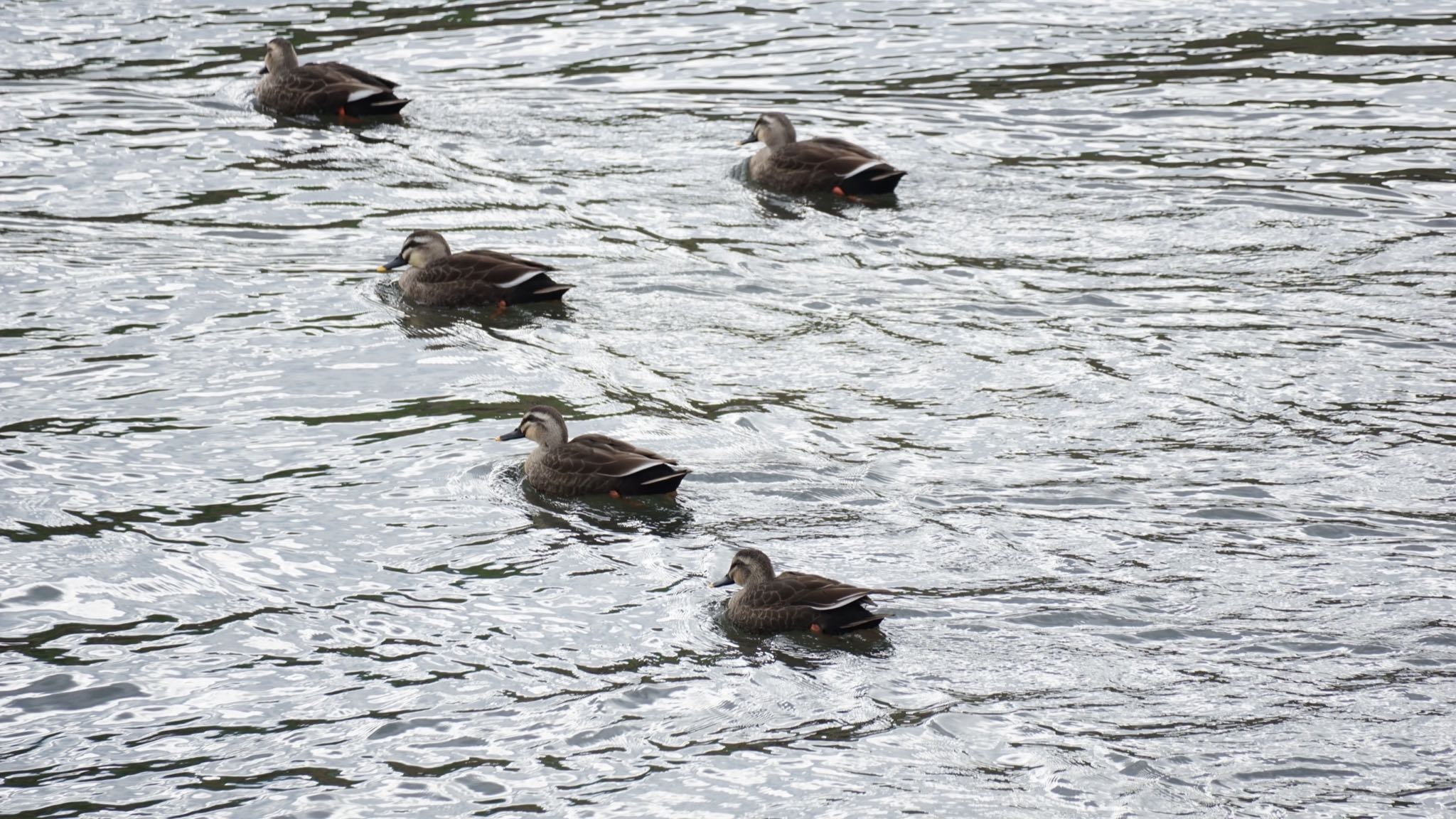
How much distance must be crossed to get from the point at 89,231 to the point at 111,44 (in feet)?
22.8

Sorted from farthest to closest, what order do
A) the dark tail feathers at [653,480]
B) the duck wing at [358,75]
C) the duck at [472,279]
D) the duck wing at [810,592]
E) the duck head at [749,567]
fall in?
the duck wing at [358,75] → the duck at [472,279] → the dark tail feathers at [653,480] → the duck head at [749,567] → the duck wing at [810,592]

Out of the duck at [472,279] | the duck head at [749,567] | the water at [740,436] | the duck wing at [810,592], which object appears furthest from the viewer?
the duck at [472,279]

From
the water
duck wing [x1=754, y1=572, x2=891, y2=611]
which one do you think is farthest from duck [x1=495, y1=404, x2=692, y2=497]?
duck wing [x1=754, y1=572, x2=891, y2=611]

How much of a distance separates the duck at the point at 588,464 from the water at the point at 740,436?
18 cm

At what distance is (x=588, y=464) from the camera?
11156 millimetres

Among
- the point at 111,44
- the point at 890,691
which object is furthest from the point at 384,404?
the point at 111,44

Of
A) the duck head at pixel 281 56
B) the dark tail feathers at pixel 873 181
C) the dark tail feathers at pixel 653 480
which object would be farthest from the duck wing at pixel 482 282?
the duck head at pixel 281 56

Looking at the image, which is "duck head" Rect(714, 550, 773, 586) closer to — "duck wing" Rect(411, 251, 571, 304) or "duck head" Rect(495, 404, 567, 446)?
"duck head" Rect(495, 404, 567, 446)

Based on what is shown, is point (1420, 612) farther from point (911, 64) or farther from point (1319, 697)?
point (911, 64)

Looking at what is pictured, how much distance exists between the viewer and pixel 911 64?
2094 cm

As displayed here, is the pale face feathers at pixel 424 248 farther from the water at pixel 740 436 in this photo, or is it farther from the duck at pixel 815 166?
the duck at pixel 815 166

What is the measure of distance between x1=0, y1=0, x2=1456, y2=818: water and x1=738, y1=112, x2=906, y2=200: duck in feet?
0.99

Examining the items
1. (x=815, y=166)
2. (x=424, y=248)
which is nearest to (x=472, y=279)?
(x=424, y=248)

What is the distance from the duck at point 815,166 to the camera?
54.2 ft
